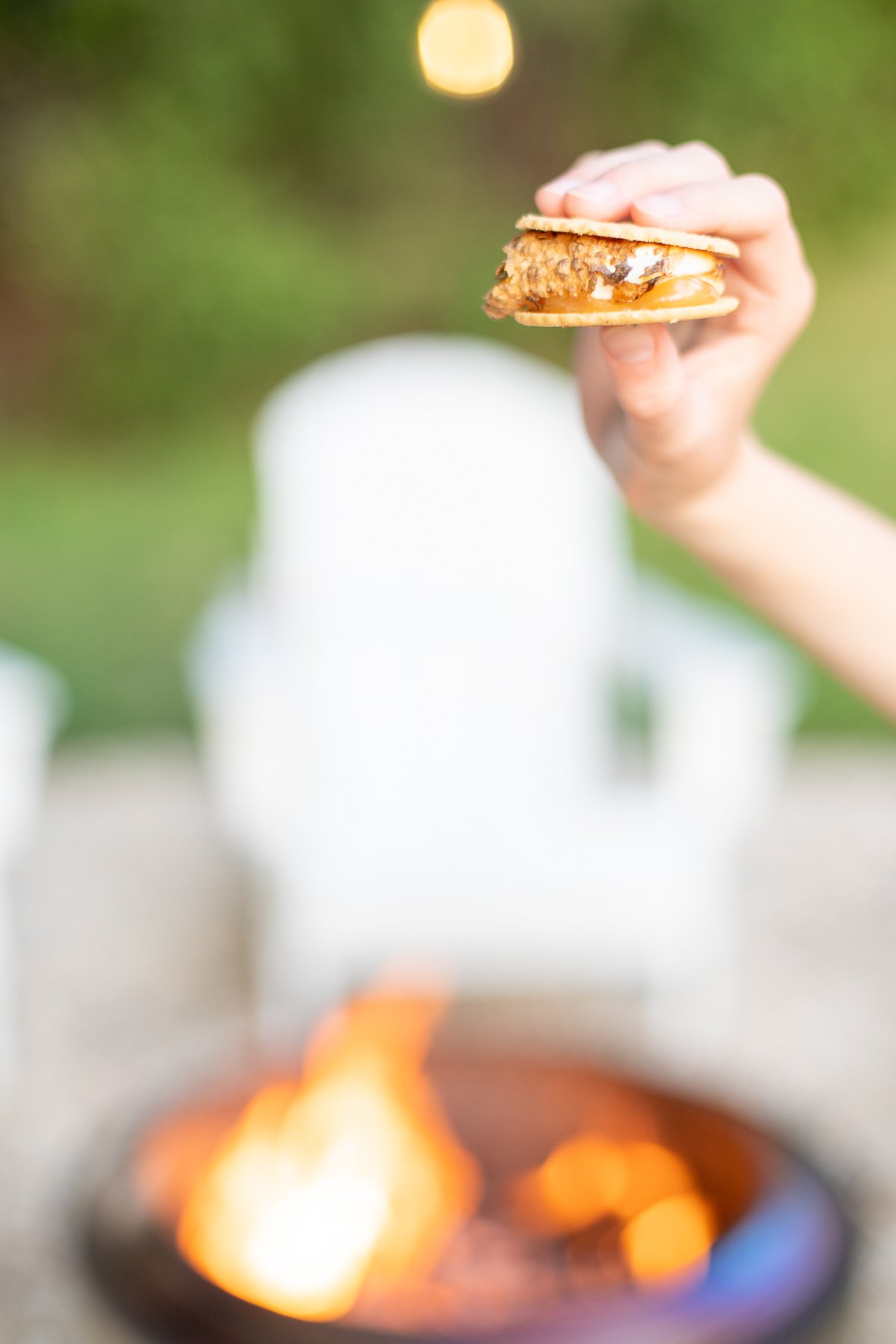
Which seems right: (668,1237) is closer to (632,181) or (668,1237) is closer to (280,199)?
(632,181)

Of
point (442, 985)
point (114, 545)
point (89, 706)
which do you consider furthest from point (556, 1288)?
point (114, 545)

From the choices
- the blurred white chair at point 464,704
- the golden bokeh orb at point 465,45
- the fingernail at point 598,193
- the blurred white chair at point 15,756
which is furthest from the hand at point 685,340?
the blurred white chair at point 15,756

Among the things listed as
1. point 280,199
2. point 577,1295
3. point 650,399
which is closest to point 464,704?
point 577,1295

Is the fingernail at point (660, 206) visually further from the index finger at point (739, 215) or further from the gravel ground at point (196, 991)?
the gravel ground at point (196, 991)

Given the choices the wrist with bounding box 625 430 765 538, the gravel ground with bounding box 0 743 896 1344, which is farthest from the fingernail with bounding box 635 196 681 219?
the gravel ground with bounding box 0 743 896 1344

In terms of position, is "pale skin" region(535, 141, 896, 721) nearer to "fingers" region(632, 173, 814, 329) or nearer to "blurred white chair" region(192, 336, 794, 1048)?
"fingers" region(632, 173, 814, 329)

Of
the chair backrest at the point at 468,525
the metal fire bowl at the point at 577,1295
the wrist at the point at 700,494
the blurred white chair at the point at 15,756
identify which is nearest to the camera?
the wrist at the point at 700,494

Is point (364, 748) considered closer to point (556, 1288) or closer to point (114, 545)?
point (556, 1288)
